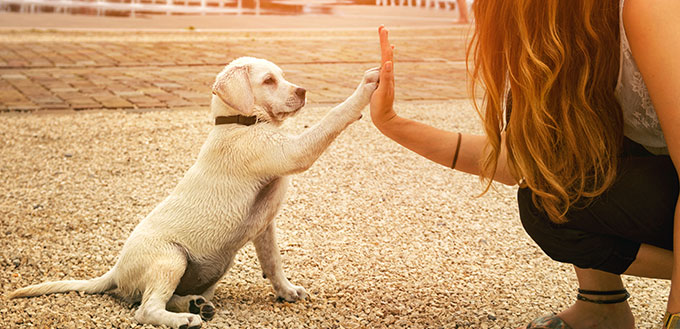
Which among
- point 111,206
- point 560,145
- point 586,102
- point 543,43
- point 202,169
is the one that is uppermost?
point 543,43

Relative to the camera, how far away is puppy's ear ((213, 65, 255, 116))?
2.64 meters

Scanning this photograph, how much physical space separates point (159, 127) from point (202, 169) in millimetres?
3410

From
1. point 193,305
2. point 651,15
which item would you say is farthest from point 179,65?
point 651,15

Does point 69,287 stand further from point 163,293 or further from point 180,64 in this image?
point 180,64

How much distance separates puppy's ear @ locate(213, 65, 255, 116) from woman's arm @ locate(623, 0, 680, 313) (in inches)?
50.6

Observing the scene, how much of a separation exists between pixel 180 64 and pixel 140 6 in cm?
987

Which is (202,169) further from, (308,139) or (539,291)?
(539,291)

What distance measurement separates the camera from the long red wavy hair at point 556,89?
215 centimetres

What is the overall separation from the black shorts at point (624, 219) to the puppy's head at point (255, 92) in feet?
3.04

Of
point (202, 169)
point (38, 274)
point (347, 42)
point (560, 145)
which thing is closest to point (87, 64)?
point (347, 42)

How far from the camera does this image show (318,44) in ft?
38.1

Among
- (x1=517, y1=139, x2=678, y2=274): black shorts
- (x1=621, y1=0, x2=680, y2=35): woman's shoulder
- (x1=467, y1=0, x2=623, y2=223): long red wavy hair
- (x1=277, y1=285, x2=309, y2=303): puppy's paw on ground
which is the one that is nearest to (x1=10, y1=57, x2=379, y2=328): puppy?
(x1=277, y1=285, x2=309, y2=303): puppy's paw on ground

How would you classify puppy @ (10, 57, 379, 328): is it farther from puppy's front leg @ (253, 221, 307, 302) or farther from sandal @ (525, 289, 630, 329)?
sandal @ (525, 289, 630, 329)

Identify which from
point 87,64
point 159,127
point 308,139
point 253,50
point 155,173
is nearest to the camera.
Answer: point 308,139
